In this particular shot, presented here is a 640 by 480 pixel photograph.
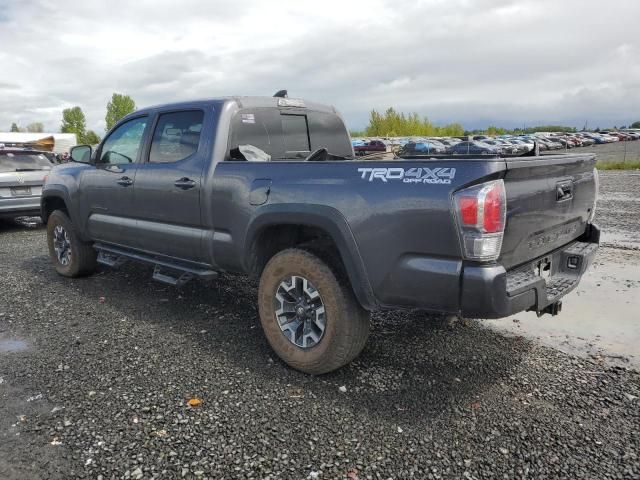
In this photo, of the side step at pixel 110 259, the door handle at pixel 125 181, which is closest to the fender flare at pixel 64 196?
the side step at pixel 110 259

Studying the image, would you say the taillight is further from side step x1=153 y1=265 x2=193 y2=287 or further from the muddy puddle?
the muddy puddle

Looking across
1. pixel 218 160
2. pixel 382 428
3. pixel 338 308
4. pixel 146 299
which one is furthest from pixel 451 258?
pixel 146 299

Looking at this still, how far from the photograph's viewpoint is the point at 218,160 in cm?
404

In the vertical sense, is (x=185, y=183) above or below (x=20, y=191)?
above

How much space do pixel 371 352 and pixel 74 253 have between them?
396 centimetres

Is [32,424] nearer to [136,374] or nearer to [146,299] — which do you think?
[136,374]

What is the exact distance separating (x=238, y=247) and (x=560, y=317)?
9.92 ft

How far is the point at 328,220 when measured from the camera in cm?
324

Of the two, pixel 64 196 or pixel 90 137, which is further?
pixel 90 137

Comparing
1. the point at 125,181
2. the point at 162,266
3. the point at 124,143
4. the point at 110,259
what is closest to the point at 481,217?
the point at 162,266

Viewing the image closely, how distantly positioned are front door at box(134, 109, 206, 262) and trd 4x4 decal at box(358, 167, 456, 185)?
1.66 meters

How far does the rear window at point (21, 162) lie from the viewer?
32.9 feet

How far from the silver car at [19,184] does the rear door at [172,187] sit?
6.50 meters

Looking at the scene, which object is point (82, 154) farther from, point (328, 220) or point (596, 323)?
point (596, 323)
